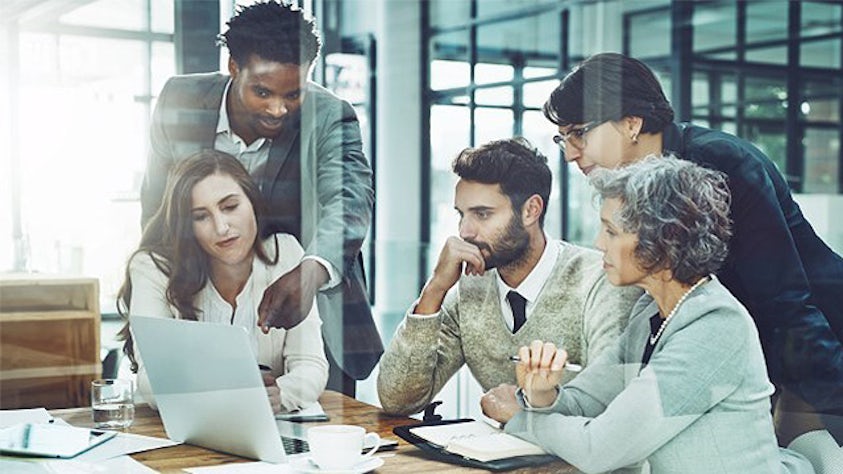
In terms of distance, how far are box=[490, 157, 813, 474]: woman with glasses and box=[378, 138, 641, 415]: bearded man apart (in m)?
0.08

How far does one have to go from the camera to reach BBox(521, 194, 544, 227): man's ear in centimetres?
250

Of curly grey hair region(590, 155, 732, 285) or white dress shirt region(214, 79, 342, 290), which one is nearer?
curly grey hair region(590, 155, 732, 285)

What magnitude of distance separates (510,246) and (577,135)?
307 millimetres

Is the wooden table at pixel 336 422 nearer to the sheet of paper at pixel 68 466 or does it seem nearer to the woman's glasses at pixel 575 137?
the sheet of paper at pixel 68 466

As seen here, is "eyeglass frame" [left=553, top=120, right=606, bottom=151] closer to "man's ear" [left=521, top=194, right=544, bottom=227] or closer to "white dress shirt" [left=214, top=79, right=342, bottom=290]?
"man's ear" [left=521, top=194, right=544, bottom=227]

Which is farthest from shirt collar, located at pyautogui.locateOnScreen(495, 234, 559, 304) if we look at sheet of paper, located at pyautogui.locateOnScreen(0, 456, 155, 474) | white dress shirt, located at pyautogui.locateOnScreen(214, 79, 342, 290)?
sheet of paper, located at pyautogui.locateOnScreen(0, 456, 155, 474)

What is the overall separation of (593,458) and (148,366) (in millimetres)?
1050

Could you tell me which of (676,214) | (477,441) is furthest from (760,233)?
(477,441)

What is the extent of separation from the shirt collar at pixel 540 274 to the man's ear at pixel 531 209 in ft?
0.16

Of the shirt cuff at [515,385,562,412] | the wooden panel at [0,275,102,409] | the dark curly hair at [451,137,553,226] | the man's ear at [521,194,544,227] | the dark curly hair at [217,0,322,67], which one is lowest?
the shirt cuff at [515,385,562,412]

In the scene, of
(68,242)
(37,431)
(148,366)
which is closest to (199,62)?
(68,242)

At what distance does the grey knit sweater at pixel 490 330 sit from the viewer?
95.6 inches

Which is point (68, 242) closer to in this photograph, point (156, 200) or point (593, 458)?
point (156, 200)

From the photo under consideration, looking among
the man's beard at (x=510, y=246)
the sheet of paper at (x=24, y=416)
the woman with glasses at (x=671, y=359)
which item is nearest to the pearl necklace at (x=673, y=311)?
the woman with glasses at (x=671, y=359)
